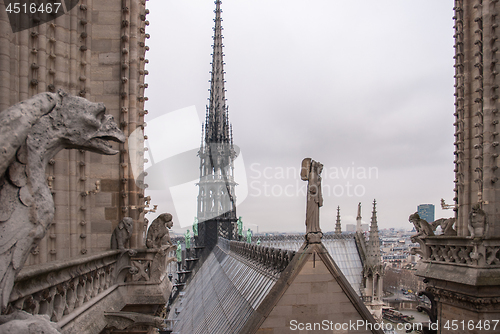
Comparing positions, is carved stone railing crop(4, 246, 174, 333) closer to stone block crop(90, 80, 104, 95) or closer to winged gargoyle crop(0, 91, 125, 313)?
winged gargoyle crop(0, 91, 125, 313)

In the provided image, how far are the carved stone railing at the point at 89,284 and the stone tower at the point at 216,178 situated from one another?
90.4ft

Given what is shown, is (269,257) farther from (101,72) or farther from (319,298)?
(101,72)

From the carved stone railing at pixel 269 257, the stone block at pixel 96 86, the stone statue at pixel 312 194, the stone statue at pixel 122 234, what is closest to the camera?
the stone statue at pixel 122 234

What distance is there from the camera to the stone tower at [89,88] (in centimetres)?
629

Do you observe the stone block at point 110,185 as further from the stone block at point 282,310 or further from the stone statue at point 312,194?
the stone block at point 282,310

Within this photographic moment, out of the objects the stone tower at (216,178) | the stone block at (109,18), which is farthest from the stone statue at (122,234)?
the stone tower at (216,178)

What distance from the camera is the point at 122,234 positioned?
7129 millimetres

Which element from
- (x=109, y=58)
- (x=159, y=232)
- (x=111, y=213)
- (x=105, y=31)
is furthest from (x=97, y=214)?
(x=105, y=31)

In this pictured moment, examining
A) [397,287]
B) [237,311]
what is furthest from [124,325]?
[397,287]

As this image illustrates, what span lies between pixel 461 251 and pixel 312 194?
372 cm

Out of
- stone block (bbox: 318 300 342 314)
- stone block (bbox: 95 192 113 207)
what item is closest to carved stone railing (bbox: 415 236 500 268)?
stone block (bbox: 318 300 342 314)

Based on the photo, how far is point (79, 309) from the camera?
15.5 ft

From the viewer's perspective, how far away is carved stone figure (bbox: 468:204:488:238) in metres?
9.22

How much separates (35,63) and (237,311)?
6.89 m
